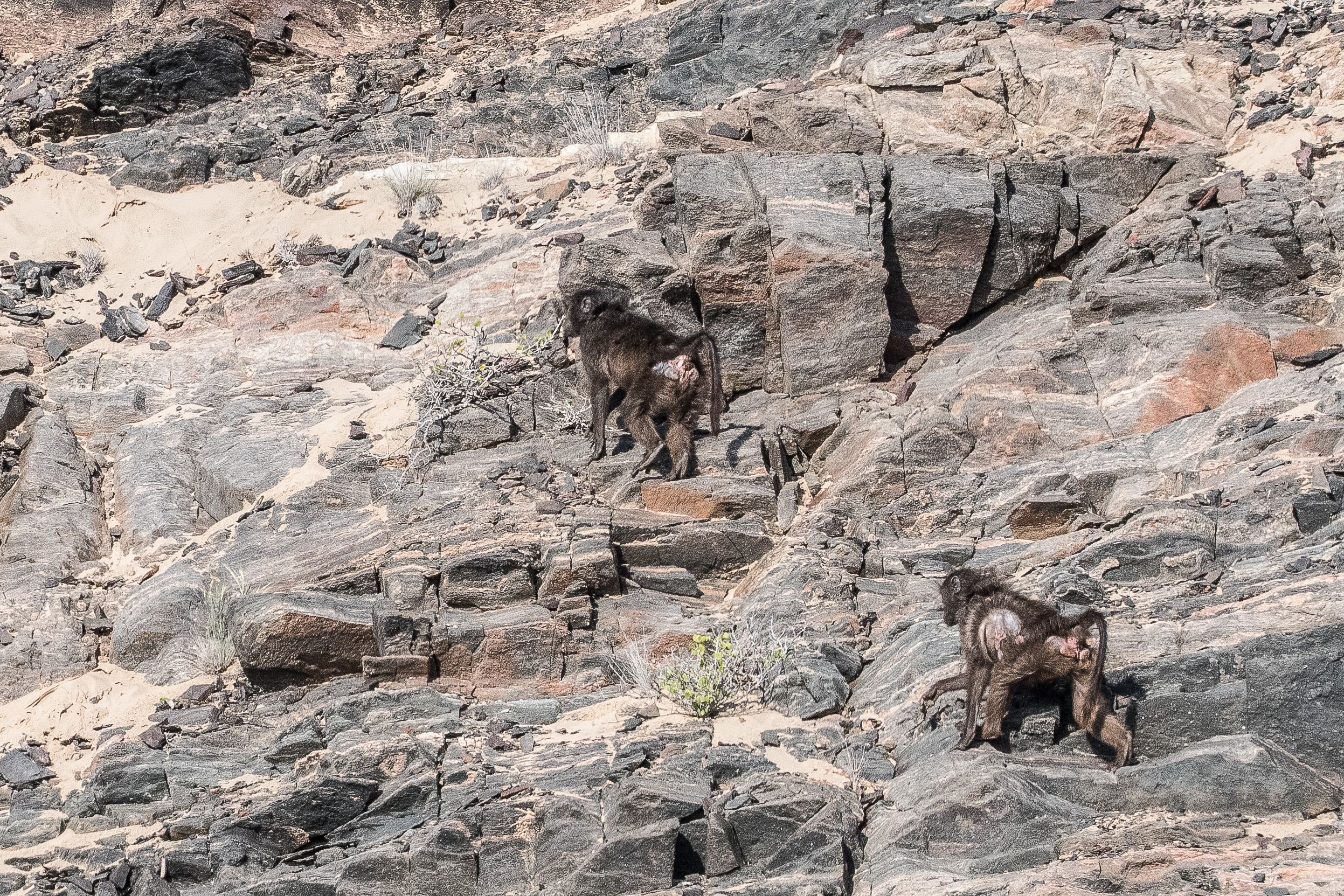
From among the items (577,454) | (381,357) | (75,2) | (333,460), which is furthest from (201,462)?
(75,2)

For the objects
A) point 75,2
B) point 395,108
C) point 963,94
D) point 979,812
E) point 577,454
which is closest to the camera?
point 979,812

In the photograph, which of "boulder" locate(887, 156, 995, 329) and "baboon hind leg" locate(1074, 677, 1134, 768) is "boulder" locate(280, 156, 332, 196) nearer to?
"boulder" locate(887, 156, 995, 329)

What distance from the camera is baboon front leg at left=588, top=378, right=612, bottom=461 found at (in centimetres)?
1119

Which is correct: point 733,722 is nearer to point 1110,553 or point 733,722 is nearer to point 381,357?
point 1110,553

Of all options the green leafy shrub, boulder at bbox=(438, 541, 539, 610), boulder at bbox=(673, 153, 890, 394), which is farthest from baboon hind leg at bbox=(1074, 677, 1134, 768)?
boulder at bbox=(673, 153, 890, 394)

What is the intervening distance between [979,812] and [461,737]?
3.52 m

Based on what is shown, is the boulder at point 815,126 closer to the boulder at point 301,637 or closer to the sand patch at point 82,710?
the boulder at point 301,637

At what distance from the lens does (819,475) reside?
38.7 feet

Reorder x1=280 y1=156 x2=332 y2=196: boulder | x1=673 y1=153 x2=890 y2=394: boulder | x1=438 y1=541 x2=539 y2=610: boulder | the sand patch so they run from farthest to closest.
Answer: x1=280 y1=156 x2=332 y2=196: boulder, x1=673 y1=153 x2=890 y2=394: boulder, x1=438 y1=541 x2=539 y2=610: boulder, the sand patch

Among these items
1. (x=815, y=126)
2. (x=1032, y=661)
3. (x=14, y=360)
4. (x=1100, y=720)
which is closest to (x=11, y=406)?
(x=14, y=360)

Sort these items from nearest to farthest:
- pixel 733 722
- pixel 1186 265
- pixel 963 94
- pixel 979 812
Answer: pixel 979 812, pixel 733 722, pixel 1186 265, pixel 963 94

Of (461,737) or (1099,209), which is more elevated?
(1099,209)

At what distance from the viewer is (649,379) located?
10.8m

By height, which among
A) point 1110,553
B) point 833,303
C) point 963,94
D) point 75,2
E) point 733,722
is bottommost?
point 733,722
